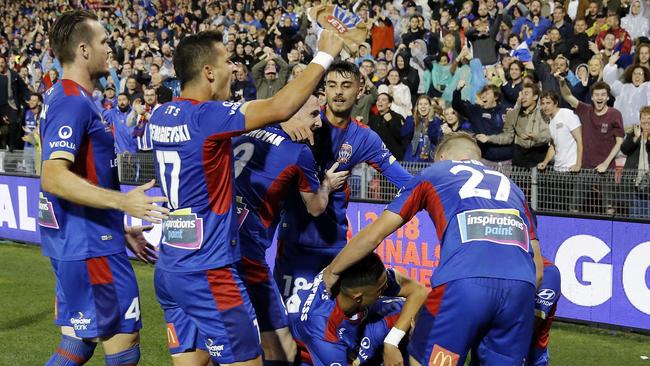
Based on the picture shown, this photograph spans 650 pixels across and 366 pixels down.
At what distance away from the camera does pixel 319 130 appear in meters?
7.74

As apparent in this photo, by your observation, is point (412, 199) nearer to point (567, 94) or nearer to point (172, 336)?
point (172, 336)

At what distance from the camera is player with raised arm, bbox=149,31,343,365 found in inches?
211

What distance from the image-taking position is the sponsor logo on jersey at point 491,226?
17.4 feet

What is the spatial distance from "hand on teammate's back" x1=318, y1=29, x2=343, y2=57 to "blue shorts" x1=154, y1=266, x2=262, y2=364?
57.8 inches

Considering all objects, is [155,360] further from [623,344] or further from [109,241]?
[623,344]

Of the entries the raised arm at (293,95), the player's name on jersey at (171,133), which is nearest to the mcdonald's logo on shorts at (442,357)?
the raised arm at (293,95)

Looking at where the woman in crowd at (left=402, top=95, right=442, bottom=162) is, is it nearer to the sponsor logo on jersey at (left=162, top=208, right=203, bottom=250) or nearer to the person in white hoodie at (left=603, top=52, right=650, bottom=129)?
the person in white hoodie at (left=603, top=52, right=650, bottom=129)

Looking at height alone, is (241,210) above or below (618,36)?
below

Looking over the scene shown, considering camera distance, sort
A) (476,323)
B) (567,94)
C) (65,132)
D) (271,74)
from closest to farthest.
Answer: (476,323)
(65,132)
(567,94)
(271,74)

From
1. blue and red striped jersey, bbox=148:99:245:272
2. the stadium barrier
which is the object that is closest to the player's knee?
blue and red striped jersey, bbox=148:99:245:272

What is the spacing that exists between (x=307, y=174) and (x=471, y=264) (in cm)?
183

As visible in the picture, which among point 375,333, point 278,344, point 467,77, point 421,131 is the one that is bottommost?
point 278,344

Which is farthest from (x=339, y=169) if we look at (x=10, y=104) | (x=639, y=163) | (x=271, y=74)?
(x=10, y=104)

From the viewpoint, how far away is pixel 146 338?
9.62 meters
